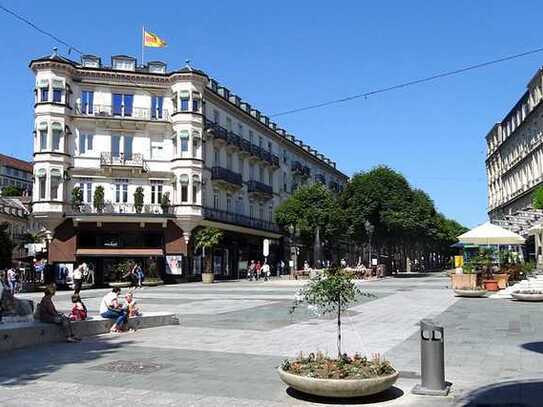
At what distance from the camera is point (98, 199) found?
44000mm

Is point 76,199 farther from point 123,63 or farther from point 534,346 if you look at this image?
point 534,346

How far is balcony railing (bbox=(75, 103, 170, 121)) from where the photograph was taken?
4506 cm

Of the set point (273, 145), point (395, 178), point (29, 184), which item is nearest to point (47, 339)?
point (395, 178)

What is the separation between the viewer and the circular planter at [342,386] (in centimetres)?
700

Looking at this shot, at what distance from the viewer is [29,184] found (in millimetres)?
132750

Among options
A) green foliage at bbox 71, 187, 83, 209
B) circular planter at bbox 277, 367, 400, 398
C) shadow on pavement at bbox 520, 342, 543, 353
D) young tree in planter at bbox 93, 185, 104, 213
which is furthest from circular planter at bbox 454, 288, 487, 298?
green foliage at bbox 71, 187, 83, 209

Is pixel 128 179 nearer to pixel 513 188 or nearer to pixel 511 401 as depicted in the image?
pixel 511 401

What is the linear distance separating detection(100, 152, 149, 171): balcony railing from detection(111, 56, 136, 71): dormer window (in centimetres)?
680

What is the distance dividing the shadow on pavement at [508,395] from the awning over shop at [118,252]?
3859cm

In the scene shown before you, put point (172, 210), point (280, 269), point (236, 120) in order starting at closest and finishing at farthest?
point (172, 210) → point (236, 120) → point (280, 269)

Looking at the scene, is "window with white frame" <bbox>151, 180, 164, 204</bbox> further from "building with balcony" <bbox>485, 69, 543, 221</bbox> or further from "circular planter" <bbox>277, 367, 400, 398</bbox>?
"circular planter" <bbox>277, 367, 400, 398</bbox>

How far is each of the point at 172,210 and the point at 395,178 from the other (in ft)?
76.0

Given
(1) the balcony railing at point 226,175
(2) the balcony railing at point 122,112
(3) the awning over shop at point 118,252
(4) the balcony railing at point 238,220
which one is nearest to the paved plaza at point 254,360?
(3) the awning over shop at point 118,252

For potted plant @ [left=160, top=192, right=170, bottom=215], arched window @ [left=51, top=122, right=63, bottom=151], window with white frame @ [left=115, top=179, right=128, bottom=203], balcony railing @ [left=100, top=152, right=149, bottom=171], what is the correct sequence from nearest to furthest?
1. arched window @ [left=51, top=122, right=63, bottom=151]
2. balcony railing @ [left=100, top=152, right=149, bottom=171]
3. potted plant @ [left=160, top=192, right=170, bottom=215]
4. window with white frame @ [left=115, top=179, right=128, bottom=203]
